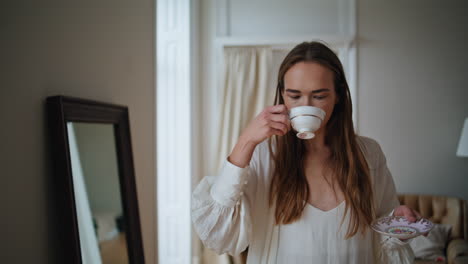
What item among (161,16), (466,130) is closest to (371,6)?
(466,130)

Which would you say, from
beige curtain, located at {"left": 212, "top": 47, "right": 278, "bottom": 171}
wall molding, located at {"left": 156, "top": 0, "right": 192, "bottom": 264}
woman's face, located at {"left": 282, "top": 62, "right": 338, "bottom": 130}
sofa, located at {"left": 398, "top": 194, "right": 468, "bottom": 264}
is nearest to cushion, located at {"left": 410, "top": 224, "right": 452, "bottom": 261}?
sofa, located at {"left": 398, "top": 194, "right": 468, "bottom": 264}

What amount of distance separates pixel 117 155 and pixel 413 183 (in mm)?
3418

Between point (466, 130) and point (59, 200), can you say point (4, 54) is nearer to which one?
point (59, 200)

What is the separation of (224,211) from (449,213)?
10.4 feet

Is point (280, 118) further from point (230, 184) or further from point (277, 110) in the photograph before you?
point (230, 184)

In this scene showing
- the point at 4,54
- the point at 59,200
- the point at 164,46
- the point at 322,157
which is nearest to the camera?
the point at 4,54

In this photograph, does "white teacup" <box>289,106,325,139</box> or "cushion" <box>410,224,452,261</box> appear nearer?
"white teacup" <box>289,106,325,139</box>

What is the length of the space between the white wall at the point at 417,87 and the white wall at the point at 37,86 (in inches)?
125

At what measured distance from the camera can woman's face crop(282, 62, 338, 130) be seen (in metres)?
1.05

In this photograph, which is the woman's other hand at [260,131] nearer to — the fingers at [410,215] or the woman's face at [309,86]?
the woman's face at [309,86]

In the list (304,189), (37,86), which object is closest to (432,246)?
(304,189)

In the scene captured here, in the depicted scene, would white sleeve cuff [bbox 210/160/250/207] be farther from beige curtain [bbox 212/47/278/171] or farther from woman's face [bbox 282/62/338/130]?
beige curtain [bbox 212/47/278/171]

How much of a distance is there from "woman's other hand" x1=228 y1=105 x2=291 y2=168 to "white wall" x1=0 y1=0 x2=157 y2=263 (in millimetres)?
538

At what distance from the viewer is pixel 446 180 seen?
3619 millimetres
